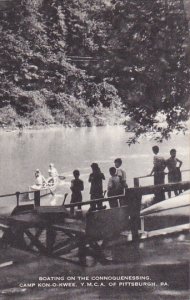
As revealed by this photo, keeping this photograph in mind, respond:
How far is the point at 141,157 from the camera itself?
7.21 meters

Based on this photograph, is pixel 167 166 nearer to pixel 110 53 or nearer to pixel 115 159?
pixel 115 159

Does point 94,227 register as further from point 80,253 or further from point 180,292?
point 180,292

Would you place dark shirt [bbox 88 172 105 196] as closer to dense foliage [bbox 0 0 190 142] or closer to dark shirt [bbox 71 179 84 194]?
dark shirt [bbox 71 179 84 194]

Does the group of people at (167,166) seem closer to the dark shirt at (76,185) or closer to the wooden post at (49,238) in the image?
the dark shirt at (76,185)

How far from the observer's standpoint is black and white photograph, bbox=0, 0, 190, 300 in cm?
241

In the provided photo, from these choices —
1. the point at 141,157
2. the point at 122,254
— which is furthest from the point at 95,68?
the point at 141,157

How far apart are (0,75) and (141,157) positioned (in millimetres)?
3803

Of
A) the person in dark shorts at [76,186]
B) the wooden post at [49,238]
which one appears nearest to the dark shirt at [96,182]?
the person in dark shorts at [76,186]

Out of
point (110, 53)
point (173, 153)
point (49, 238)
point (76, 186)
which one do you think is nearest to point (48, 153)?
point (76, 186)

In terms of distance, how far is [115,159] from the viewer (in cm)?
342

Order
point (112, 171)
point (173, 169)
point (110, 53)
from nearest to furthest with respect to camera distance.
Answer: point (110, 53) → point (112, 171) → point (173, 169)

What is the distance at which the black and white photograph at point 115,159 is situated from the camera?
2.41m

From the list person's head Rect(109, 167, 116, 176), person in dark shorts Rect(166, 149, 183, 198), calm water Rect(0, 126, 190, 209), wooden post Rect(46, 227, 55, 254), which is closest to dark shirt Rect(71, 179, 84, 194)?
person's head Rect(109, 167, 116, 176)

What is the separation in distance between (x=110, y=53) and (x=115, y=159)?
801 mm
